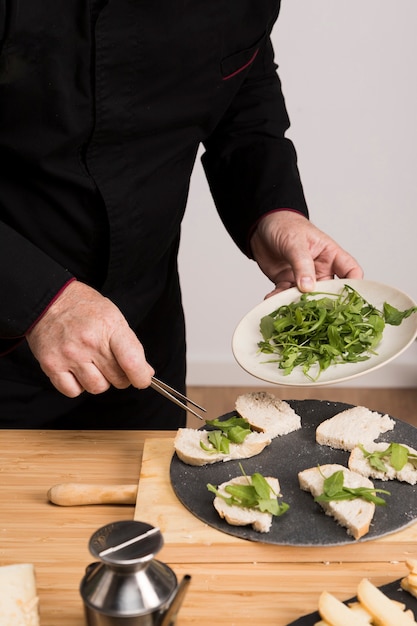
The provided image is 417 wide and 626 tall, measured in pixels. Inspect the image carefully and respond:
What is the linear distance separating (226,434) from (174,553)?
276mm

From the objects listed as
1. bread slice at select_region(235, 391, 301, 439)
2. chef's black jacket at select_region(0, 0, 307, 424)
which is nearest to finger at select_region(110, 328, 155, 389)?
chef's black jacket at select_region(0, 0, 307, 424)

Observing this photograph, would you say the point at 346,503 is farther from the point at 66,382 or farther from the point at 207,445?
the point at 66,382

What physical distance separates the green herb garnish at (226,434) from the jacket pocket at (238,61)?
0.69 metres

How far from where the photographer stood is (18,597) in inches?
38.5

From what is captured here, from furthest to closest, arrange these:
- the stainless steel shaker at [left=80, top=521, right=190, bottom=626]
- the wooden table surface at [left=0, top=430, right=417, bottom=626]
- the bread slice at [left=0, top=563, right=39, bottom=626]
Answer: the wooden table surface at [left=0, top=430, right=417, bottom=626], the bread slice at [left=0, top=563, right=39, bottom=626], the stainless steel shaker at [left=80, top=521, right=190, bottom=626]

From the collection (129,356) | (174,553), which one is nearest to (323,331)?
(129,356)

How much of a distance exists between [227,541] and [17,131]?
77 centimetres

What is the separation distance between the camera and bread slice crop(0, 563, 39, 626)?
954 millimetres

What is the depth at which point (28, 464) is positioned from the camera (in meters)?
1.43

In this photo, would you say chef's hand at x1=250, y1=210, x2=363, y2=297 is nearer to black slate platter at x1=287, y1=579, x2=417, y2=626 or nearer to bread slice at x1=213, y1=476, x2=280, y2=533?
bread slice at x1=213, y1=476, x2=280, y2=533

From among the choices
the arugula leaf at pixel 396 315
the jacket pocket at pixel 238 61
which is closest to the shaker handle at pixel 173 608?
the arugula leaf at pixel 396 315

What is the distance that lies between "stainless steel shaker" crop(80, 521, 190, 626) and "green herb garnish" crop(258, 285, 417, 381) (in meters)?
0.59

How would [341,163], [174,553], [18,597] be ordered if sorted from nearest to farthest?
[18,597]
[174,553]
[341,163]

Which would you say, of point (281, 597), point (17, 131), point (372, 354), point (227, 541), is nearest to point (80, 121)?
point (17, 131)
